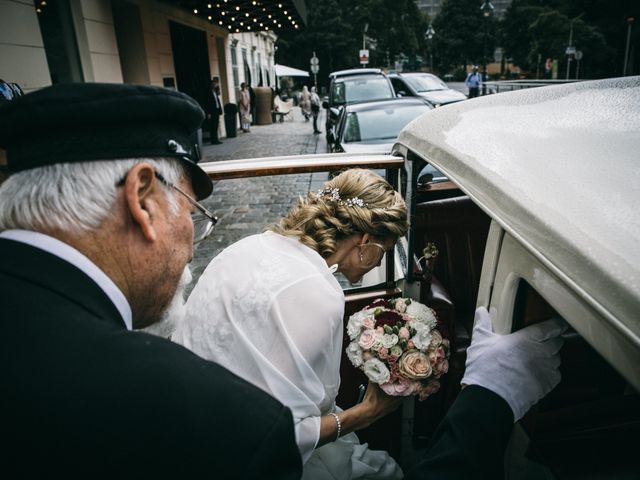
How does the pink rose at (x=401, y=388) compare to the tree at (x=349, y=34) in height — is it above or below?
below

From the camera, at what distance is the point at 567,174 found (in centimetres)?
114

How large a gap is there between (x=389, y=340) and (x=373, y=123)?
6.44 m

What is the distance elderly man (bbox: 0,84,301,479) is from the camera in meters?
0.66

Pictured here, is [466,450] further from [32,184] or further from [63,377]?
[32,184]

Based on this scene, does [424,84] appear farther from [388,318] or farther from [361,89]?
[388,318]

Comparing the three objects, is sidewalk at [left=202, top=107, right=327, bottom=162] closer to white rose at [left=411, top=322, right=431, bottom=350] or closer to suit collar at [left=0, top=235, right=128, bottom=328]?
white rose at [left=411, top=322, right=431, bottom=350]

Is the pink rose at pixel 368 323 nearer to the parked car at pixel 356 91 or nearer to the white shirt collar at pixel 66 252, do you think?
the white shirt collar at pixel 66 252

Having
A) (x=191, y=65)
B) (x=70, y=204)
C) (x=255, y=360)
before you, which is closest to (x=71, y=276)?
(x=70, y=204)

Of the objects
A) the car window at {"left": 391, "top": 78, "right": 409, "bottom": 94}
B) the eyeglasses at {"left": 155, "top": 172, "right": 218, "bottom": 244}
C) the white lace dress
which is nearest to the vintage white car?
the white lace dress

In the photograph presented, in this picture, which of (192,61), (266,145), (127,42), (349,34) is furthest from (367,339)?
(349,34)

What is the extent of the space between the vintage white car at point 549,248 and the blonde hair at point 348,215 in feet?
1.00

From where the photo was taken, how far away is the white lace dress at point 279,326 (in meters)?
1.52

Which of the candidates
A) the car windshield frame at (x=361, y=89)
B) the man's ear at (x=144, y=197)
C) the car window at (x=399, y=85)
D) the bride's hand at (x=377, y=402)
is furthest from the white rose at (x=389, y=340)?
the car window at (x=399, y=85)

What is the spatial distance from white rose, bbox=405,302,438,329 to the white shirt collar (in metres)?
1.31
